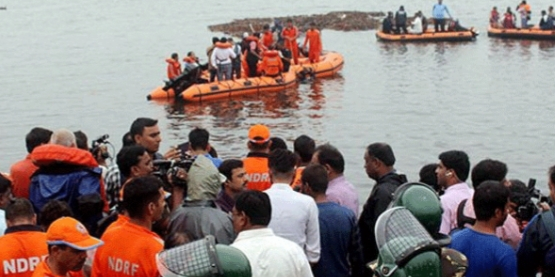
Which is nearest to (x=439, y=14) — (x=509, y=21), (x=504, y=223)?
(x=509, y=21)

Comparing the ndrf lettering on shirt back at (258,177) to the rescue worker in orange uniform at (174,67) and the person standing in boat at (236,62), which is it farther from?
the person standing in boat at (236,62)

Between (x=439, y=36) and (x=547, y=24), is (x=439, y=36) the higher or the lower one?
the lower one

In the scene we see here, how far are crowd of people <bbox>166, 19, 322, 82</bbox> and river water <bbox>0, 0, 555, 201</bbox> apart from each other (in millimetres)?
873

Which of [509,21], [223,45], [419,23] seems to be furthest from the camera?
[509,21]

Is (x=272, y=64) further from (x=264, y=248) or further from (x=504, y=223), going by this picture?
(x=264, y=248)

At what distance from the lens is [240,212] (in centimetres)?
478

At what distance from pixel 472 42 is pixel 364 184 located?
69.1 feet

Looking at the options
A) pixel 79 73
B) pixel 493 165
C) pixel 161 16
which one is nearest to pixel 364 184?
pixel 493 165

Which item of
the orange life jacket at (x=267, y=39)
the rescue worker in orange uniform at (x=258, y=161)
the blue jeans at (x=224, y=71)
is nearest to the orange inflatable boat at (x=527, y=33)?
the orange life jacket at (x=267, y=39)

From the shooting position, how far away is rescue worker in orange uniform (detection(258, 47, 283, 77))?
78.4ft

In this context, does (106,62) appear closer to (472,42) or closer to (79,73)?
(79,73)

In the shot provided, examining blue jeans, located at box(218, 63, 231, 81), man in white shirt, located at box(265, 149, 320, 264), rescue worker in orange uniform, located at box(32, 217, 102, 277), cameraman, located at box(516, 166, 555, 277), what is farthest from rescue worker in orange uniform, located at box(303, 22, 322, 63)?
rescue worker in orange uniform, located at box(32, 217, 102, 277)

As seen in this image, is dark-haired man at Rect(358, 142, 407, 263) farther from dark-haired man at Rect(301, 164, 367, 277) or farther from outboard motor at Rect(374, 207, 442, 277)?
outboard motor at Rect(374, 207, 442, 277)

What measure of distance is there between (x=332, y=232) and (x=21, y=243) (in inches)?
76.7
